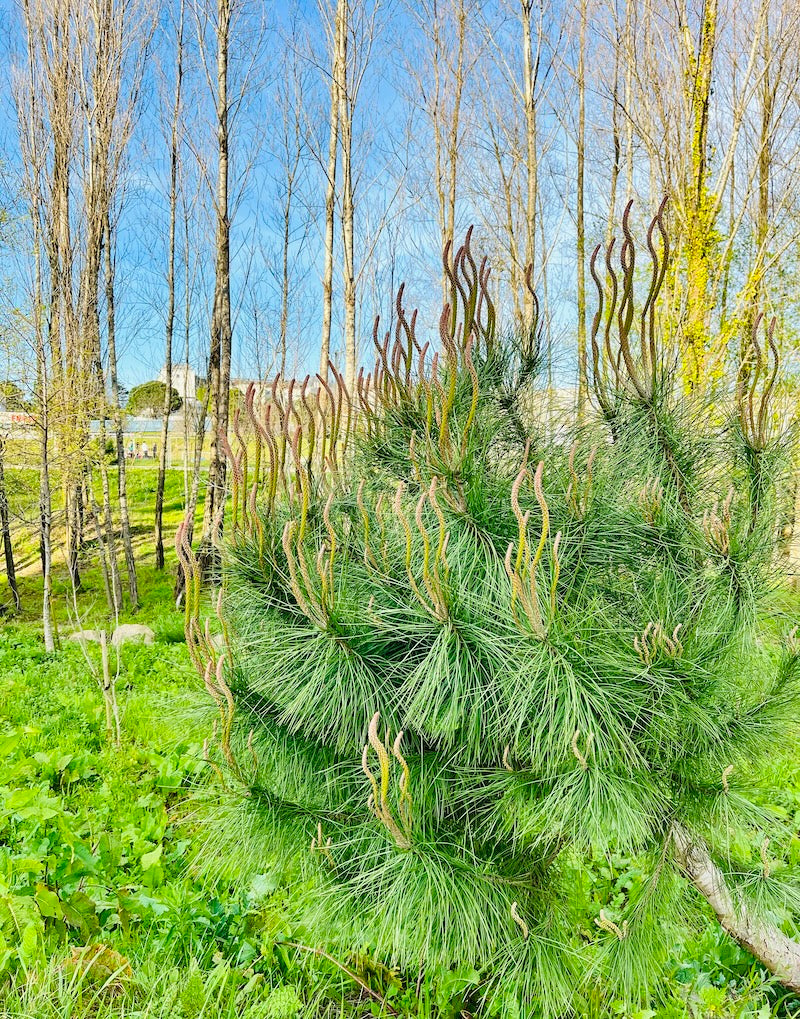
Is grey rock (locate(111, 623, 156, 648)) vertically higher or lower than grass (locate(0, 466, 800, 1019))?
lower

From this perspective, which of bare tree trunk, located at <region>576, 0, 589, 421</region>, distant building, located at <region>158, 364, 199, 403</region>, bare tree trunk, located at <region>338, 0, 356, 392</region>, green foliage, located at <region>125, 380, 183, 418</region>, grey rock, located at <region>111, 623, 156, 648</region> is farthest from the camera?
green foliage, located at <region>125, 380, 183, 418</region>

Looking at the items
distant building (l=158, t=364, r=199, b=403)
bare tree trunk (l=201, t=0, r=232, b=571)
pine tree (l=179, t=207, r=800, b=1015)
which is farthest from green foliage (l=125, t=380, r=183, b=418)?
pine tree (l=179, t=207, r=800, b=1015)

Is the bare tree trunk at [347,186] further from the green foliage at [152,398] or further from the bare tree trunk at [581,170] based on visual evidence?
the green foliage at [152,398]

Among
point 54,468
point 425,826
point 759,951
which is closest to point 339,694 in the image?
point 425,826

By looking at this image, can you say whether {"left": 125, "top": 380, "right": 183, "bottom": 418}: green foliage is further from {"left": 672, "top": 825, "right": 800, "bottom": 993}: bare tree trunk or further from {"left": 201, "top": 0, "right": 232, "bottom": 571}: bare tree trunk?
{"left": 672, "top": 825, "right": 800, "bottom": 993}: bare tree trunk

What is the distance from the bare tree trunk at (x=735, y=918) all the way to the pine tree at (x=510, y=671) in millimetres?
13

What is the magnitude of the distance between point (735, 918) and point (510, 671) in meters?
1.00

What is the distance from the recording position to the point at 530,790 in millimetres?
1302

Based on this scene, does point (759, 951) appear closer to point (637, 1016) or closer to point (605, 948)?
point (637, 1016)

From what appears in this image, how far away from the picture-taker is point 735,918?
1560mm

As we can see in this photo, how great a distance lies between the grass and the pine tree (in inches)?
9.4

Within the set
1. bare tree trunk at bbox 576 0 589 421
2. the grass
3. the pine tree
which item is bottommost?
the grass

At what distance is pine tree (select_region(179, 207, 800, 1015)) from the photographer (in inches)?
47.5

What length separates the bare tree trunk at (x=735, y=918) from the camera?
146 centimetres
